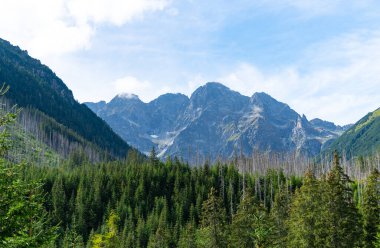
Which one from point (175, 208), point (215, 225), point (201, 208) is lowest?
point (215, 225)

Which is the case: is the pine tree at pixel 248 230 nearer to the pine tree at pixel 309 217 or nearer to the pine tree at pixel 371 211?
the pine tree at pixel 309 217

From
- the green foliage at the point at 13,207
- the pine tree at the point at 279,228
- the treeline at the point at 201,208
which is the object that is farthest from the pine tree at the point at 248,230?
the green foliage at the point at 13,207

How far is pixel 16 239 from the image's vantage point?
51.0 feet

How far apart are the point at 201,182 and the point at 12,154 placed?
327ft

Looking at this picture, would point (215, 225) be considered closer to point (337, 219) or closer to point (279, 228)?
point (279, 228)

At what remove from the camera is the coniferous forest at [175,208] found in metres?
17.8

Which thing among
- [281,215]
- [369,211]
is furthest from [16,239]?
[281,215]

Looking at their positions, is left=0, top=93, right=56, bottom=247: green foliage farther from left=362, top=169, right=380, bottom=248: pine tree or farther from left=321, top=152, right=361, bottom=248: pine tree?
left=362, top=169, right=380, bottom=248: pine tree

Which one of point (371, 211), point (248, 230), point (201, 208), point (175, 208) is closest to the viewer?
point (248, 230)

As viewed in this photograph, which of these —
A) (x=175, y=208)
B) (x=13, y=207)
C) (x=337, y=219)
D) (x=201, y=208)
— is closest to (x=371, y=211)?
(x=337, y=219)

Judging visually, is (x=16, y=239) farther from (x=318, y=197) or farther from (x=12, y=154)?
(x=12, y=154)

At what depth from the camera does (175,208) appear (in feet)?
427

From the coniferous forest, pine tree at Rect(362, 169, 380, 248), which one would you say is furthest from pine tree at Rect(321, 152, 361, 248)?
pine tree at Rect(362, 169, 380, 248)

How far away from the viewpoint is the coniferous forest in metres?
17.8
